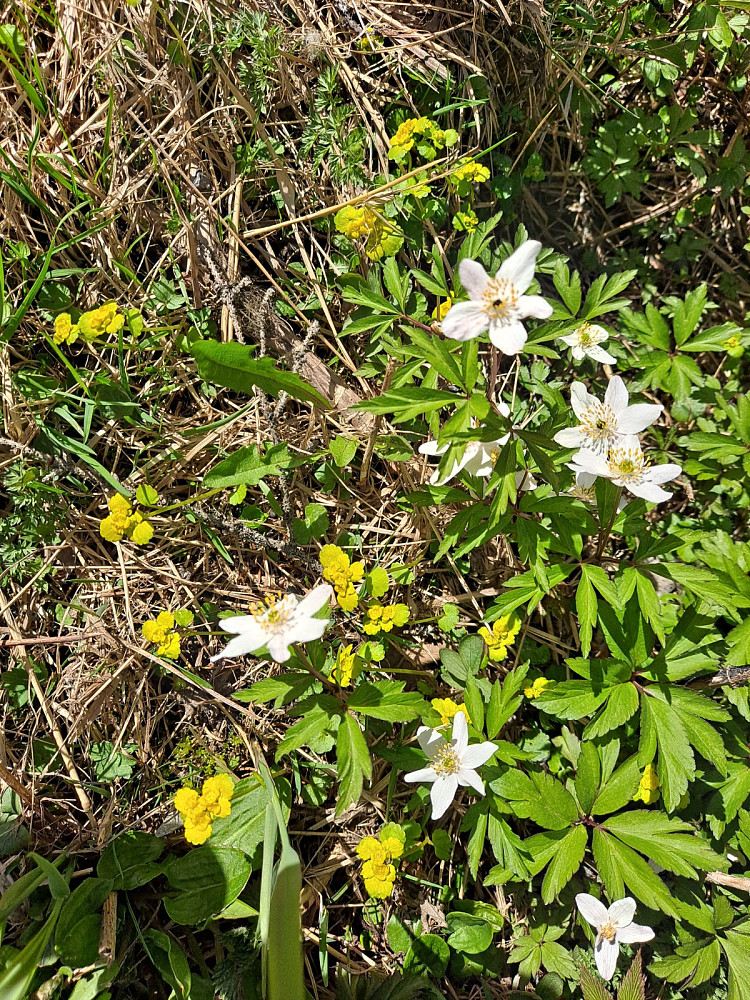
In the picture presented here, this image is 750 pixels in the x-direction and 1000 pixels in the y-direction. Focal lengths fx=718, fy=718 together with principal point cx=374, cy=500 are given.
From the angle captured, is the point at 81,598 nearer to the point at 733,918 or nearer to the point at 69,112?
the point at 69,112

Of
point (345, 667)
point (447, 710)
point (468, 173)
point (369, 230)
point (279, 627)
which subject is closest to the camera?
point (279, 627)

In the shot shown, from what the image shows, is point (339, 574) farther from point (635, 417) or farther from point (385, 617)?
point (635, 417)

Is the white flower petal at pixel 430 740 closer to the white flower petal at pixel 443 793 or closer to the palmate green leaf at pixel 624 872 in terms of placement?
the white flower petal at pixel 443 793

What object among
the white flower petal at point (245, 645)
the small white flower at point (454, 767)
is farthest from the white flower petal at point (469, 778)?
the white flower petal at point (245, 645)

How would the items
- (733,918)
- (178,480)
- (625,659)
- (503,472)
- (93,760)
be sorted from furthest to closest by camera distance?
(178,480), (93,760), (733,918), (625,659), (503,472)

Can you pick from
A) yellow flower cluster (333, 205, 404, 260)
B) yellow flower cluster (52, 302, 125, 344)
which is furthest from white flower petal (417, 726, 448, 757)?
yellow flower cluster (52, 302, 125, 344)

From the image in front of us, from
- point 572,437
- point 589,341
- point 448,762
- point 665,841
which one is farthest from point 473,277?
point 665,841

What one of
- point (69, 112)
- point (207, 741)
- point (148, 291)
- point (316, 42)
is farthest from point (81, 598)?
point (316, 42)
